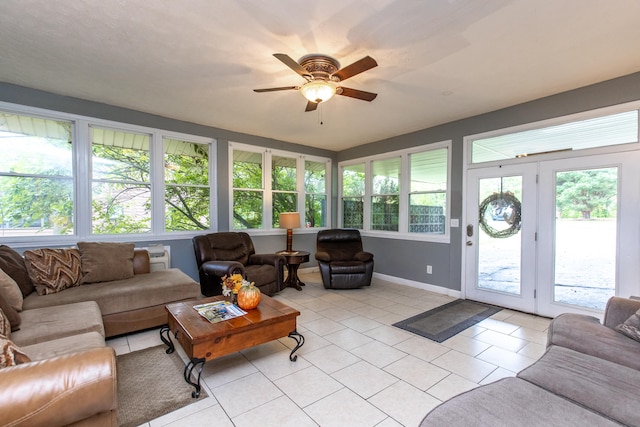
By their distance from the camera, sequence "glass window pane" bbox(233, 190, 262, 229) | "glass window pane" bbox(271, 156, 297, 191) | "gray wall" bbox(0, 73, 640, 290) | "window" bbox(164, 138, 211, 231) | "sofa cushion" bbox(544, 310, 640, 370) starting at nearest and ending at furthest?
"sofa cushion" bbox(544, 310, 640, 370), "gray wall" bbox(0, 73, 640, 290), "window" bbox(164, 138, 211, 231), "glass window pane" bbox(233, 190, 262, 229), "glass window pane" bbox(271, 156, 297, 191)

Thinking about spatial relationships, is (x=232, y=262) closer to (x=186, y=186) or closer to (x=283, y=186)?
(x=186, y=186)

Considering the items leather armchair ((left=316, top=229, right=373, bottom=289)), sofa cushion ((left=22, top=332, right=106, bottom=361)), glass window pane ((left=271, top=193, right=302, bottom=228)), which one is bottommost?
leather armchair ((left=316, top=229, right=373, bottom=289))

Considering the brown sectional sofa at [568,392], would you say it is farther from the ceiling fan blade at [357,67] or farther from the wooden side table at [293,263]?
the wooden side table at [293,263]

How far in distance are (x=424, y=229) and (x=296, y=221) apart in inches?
A: 87.2

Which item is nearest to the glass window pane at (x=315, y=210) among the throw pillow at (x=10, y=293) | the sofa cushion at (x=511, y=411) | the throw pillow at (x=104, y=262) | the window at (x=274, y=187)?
the window at (x=274, y=187)

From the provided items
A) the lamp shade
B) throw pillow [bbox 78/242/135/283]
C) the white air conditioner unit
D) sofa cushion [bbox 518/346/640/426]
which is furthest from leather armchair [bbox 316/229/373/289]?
sofa cushion [bbox 518/346/640/426]

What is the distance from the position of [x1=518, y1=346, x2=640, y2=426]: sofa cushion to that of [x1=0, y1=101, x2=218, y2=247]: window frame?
4424mm

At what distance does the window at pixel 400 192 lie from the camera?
466 centimetres

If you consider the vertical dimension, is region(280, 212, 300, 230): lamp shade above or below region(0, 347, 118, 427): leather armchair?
above

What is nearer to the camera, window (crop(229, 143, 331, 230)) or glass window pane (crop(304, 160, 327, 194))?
window (crop(229, 143, 331, 230))

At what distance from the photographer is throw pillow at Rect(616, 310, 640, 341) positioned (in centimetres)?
173

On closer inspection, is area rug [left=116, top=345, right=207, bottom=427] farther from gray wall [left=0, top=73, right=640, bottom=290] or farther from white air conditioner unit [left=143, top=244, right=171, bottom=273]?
gray wall [left=0, top=73, right=640, bottom=290]

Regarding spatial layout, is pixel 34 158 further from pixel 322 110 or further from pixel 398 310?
pixel 398 310

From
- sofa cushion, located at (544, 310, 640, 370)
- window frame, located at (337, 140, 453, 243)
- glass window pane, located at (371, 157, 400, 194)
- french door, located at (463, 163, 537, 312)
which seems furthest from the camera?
glass window pane, located at (371, 157, 400, 194)
